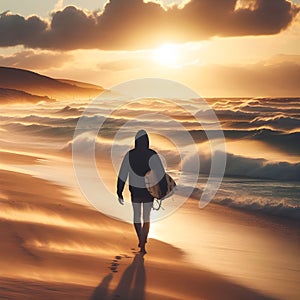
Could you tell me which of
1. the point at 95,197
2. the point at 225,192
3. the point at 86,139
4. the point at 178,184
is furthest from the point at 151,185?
the point at 86,139

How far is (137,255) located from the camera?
27.0ft

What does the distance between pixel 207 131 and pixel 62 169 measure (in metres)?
24.7

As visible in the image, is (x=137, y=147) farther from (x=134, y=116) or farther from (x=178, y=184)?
(x=134, y=116)

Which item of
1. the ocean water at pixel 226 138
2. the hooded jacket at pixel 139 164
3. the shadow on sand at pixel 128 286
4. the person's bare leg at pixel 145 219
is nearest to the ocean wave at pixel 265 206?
the ocean water at pixel 226 138

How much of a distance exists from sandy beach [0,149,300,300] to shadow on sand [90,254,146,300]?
1 centimetres

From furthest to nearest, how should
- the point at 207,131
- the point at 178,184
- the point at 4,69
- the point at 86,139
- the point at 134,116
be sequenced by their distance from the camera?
the point at 4,69 → the point at 134,116 → the point at 207,131 → the point at 86,139 → the point at 178,184

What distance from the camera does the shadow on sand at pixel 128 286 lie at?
20.7ft

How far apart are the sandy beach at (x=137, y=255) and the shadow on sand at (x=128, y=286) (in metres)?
0.01

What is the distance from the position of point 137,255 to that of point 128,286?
57.8 inches

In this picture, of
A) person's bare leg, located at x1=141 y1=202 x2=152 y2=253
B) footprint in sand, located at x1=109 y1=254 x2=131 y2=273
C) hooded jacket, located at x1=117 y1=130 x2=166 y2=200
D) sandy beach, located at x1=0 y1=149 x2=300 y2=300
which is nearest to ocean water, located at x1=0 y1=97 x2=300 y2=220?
sandy beach, located at x1=0 y1=149 x2=300 y2=300

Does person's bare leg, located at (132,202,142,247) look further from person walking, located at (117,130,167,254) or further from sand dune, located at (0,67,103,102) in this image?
sand dune, located at (0,67,103,102)

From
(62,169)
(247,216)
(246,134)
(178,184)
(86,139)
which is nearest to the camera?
(247,216)

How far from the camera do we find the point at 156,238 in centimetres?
945

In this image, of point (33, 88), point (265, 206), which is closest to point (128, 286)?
point (265, 206)
